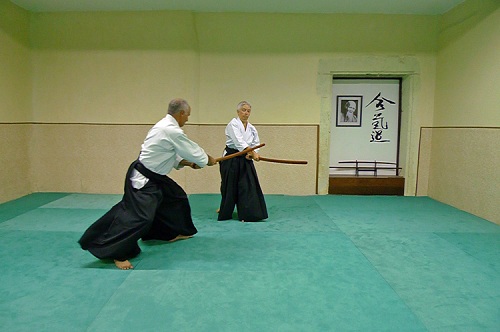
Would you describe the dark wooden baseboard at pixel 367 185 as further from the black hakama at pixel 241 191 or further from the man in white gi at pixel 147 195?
the man in white gi at pixel 147 195

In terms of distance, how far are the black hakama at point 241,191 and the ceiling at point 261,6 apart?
228 cm

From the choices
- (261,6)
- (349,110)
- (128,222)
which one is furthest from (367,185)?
(128,222)

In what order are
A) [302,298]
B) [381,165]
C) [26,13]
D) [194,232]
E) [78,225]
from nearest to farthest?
[302,298], [194,232], [78,225], [26,13], [381,165]

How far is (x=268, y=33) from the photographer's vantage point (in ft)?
18.7

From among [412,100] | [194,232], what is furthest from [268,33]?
[194,232]

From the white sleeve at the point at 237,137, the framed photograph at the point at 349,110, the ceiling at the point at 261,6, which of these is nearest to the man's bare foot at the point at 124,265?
the white sleeve at the point at 237,137

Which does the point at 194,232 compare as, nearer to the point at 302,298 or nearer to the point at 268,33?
the point at 302,298

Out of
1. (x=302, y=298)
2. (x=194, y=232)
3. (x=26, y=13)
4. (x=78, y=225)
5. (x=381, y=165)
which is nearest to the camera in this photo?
(x=302, y=298)

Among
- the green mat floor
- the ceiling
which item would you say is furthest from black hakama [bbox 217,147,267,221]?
the ceiling

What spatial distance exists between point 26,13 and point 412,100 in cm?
574

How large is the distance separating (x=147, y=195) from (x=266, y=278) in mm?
1116

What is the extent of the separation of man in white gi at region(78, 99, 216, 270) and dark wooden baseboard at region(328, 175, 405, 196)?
10.1 ft

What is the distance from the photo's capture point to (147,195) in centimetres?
303

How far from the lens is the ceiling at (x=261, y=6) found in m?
5.14
